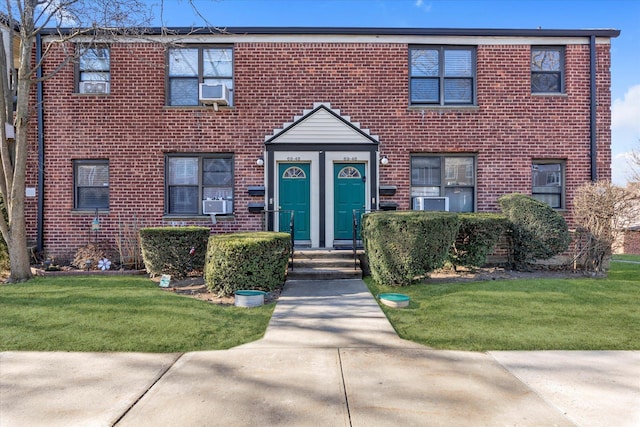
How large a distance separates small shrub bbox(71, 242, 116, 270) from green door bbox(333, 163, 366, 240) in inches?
223

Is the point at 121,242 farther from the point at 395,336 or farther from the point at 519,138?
the point at 519,138

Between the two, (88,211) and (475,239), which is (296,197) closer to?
(475,239)

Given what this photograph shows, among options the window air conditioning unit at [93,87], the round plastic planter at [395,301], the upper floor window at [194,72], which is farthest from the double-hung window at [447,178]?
the window air conditioning unit at [93,87]

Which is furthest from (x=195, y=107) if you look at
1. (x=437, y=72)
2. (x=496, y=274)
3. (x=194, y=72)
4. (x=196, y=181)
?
(x=496, y=274)

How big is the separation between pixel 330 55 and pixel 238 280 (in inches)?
253

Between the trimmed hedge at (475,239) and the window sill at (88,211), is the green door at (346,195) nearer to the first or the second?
the trimmed hedge at (475,239)

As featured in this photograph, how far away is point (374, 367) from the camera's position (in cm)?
392

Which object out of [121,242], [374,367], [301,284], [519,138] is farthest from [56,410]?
[519,138]

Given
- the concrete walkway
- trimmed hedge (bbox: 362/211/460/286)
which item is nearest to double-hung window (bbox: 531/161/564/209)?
trimmed hedge (bbox: 362/211/460/286)

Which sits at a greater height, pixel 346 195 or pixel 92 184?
pixel 92 184

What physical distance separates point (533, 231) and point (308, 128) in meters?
5.76

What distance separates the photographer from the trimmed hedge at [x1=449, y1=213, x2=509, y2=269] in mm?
8180

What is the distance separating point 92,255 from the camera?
9211mm

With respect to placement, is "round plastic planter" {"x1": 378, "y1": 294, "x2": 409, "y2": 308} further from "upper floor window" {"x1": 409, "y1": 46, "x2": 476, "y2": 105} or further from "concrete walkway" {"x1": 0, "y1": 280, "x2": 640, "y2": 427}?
"upper floor window" {"x1": 409, "y1": 46, "x2": 476, "y2": 105}
